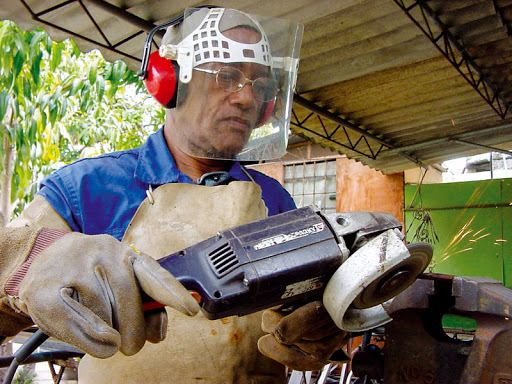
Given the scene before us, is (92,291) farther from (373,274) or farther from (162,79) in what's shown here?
(162,79)

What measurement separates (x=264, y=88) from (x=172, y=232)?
755mm

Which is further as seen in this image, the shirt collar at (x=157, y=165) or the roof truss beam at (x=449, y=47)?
the roof truss beam at (x=449, y=47)

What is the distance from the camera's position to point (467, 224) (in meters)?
8.48

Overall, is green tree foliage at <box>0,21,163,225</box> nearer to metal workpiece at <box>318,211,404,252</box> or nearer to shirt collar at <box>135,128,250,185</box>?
shirt collar at <box>135,128,250,185</box>

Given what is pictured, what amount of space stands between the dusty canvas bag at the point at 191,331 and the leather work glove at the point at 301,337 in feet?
0.37

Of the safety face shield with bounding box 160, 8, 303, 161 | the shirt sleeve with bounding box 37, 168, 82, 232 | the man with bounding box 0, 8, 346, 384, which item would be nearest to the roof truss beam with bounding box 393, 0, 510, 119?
the man with bounding box 0, 8, 346, 384

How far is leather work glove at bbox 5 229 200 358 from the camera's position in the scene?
40.1 inches

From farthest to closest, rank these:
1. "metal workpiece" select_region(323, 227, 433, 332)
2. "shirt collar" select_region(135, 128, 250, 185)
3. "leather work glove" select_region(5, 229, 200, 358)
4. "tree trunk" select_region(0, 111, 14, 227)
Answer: "tree trunk" select_region(0, 111, 14, 227) → "shirt collar" select_region(135, 128, 250, 185) → "metal workpiece" select_region(323, 227, 433, 332) → "leather work glove" select_region(5, 229, 200, 358)

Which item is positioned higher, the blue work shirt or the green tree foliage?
the green tree foliage

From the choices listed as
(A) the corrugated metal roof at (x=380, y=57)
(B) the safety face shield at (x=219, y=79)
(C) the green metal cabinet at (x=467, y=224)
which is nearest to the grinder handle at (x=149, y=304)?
(B) the safety face shield at (x=219, y=79)

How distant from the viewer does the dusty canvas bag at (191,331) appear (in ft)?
5.39

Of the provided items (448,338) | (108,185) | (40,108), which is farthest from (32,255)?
(40,108)

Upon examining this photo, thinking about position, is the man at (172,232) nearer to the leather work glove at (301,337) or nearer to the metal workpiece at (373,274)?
the leather work glove at (301,337)

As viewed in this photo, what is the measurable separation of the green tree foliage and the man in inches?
114
